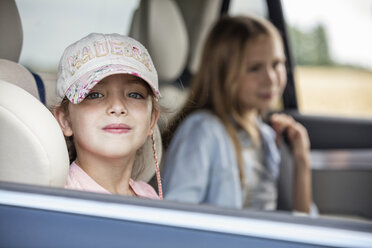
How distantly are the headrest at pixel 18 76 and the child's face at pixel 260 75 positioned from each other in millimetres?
1332

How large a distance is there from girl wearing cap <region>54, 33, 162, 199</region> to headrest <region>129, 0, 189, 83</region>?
0.07 metres

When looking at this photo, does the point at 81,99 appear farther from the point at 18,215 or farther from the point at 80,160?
the point at 18,215

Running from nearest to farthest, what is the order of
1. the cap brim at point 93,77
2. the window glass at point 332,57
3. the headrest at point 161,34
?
1. the cap brim at point 93,77
2. the headrest at point 161,34
3. the window glass at point 332,57

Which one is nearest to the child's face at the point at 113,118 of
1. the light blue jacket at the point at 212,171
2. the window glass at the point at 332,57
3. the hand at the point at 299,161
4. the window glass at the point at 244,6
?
the light blue jacket at the point at 212,171

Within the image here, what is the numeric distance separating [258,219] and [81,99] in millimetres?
391

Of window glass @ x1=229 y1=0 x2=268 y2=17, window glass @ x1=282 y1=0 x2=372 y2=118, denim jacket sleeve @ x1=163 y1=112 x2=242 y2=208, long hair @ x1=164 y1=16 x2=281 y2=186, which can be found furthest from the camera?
window glass @ x1=282 y1=0 x2=372 y2=118

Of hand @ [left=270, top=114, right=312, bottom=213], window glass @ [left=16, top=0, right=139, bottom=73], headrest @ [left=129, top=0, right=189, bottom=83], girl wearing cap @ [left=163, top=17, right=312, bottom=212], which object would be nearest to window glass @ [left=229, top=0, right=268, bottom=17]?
girl wearing cap @ [left=163, top=17, right=312, bottom=212]

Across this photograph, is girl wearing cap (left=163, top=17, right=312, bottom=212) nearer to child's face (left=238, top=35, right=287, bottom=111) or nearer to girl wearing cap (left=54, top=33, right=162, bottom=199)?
child's face (left=238, top=35, right=287, bottom=111)

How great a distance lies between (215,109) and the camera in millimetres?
2355

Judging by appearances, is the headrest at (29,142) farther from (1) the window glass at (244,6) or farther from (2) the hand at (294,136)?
(1) the window glass at (244,6)

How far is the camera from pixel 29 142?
1.14m

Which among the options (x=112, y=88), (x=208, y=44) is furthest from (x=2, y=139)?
(x=208, y=44)

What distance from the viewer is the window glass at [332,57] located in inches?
152

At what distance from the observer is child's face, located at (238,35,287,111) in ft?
7.83
